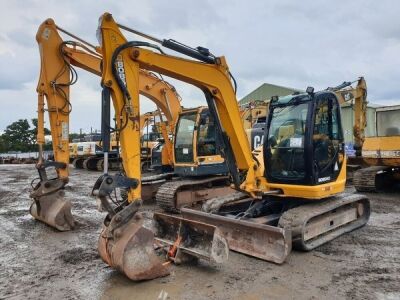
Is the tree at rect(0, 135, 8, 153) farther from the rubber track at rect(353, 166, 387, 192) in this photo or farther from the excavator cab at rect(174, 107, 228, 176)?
the rubber track at rect(353, 166, 387, 192)

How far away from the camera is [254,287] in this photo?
13.8 ft

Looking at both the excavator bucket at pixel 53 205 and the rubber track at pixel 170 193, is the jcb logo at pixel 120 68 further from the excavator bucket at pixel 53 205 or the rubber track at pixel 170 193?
the rubber track at pixel 170 193

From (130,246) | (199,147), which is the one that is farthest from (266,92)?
(130,246)

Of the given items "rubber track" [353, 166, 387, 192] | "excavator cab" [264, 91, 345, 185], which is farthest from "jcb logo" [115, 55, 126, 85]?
"rubber track" [353, 166, 387, 192]

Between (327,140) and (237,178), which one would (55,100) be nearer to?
(237,178)

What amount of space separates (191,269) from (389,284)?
2182 mm

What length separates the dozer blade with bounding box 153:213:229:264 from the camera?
14.8 ft

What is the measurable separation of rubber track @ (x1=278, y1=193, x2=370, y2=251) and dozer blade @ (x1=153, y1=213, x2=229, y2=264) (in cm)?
111

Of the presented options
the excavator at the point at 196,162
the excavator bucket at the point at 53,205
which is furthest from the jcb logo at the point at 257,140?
the excavator bucket at the point at 53,205

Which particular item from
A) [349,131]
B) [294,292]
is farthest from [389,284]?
[349,131]

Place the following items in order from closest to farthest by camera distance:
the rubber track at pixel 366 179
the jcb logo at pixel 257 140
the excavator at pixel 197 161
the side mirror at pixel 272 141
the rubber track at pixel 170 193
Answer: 1. the side mirror at pixel 272 141
2. the rubber track at pixel 170 193
3. the excavator at pixel 197 161
4. the jcb logo at pixel 257 140
5. the rubber track at pixel 366 179

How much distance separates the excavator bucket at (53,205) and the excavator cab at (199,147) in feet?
9.11

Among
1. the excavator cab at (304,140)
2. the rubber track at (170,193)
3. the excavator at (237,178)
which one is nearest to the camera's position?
the excavator at (237,178)

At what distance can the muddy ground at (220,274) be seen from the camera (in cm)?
405
